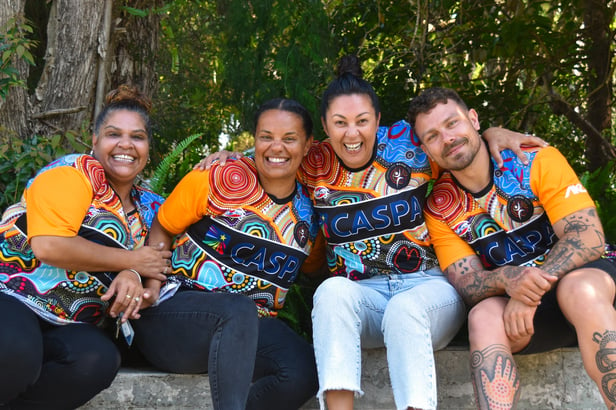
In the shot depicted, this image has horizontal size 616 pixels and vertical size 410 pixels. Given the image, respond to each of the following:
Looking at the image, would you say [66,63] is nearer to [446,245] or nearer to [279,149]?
[279,149]

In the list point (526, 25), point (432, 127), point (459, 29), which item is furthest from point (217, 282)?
point (459, 29)

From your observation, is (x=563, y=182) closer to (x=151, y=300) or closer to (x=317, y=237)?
(x=317, y=237)

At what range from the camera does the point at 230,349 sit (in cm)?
287

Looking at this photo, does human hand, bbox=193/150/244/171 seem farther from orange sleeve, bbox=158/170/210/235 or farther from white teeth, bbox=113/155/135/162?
white teeth, bbox=113/155/135/162

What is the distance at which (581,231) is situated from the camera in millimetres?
3080

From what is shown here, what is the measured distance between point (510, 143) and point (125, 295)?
6.59 ft

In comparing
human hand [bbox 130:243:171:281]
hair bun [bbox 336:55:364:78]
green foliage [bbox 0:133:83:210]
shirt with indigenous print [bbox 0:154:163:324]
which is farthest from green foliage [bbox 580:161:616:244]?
green foliage [bbox 0:133:83:210]

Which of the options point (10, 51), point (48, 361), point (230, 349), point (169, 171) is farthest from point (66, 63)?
point (230, 349)

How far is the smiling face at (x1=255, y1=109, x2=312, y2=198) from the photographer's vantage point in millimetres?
3369

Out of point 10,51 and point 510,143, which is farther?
point 10,51

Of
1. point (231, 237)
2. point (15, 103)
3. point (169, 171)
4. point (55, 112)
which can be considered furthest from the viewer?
point (169, 171)

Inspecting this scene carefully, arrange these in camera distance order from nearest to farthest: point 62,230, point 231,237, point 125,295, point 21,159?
point 62,230, point 125,295, point 231,237, point 21,159

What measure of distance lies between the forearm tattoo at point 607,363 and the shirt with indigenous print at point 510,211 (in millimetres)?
596

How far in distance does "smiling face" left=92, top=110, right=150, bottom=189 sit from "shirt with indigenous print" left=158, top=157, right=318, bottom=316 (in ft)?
0.87
